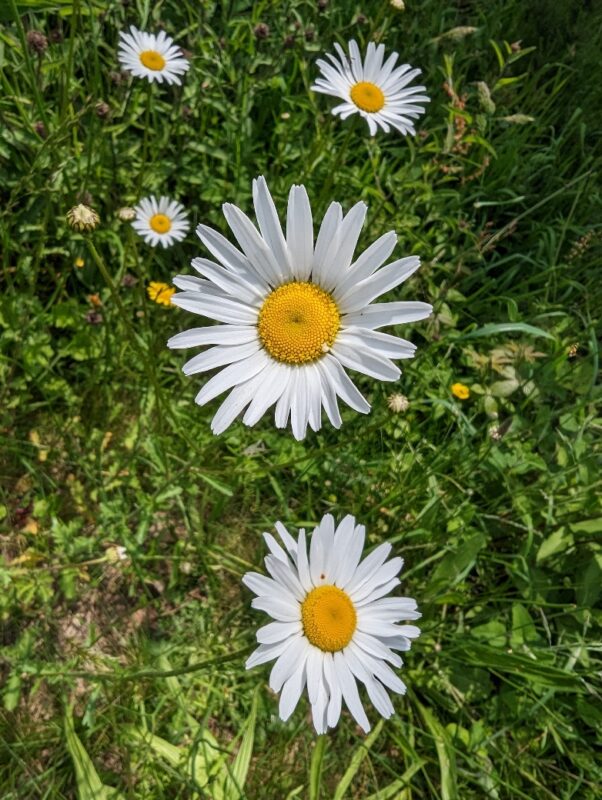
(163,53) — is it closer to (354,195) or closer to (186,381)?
(354,195)

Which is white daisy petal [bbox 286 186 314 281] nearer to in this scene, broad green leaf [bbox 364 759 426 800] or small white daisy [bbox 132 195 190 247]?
small white daisy [bbox 132 195 190 247]

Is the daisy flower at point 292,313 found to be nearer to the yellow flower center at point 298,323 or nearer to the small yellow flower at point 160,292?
the yellow flower center at point 298,323

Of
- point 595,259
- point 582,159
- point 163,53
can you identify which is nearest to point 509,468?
point 595,259

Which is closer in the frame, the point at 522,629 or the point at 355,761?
the point at 355,761

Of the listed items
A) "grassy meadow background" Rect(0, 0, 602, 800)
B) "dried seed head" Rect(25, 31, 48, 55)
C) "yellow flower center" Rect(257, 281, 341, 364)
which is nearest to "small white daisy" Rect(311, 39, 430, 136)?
"grassy meadow background" Rect(0, 0, 602, 800)

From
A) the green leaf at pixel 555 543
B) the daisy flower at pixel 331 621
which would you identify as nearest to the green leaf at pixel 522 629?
the green leaf at pixel 555 543

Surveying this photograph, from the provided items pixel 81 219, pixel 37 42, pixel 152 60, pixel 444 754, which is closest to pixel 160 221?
pixel 152 60

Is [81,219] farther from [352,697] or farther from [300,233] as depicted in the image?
[352,697]
